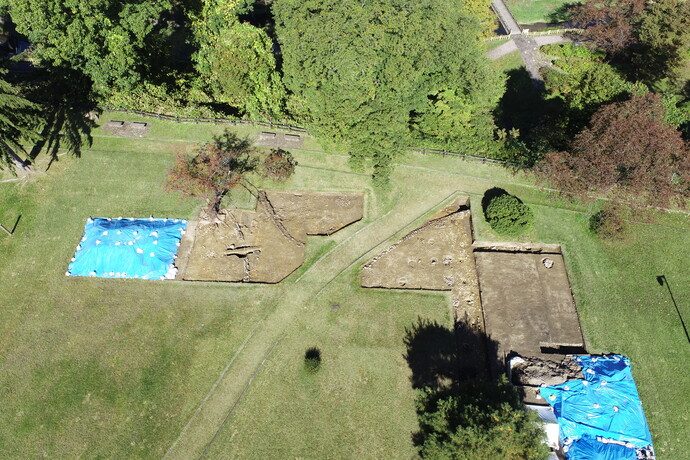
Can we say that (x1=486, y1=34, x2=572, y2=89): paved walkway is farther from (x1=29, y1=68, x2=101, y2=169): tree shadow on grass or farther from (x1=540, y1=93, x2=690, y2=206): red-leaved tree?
(x1=29, y1=68, x2=101, y2=169): tree shadow on grass

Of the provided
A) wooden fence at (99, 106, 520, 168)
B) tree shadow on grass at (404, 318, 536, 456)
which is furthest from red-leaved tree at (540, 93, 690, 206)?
tree shadow on grass at (404, 318, 536, 456)

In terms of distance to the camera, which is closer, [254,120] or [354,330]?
A: [354,330]

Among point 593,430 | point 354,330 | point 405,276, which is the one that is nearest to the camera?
point 593,430

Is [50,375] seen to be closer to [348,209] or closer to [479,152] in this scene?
[348,209]

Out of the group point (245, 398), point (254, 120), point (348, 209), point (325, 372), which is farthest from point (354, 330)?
point (254, 120)

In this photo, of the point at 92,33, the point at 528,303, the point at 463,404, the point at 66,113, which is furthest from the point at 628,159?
the point at 66,113

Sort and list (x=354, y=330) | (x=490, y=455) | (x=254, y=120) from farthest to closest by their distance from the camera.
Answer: (x=254, y=120)
(x=354, y=330)
(x=490, y=455)
